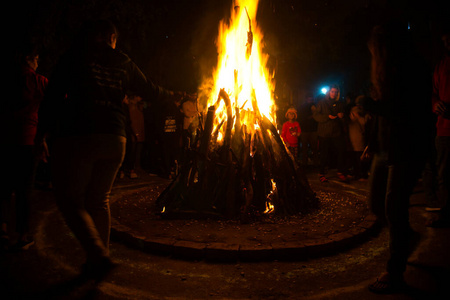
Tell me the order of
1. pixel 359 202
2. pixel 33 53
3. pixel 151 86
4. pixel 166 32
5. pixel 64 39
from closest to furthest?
pixel 151 86
pixel 33 53
pixel 359 202
pixel 64 39
pixel 166 32

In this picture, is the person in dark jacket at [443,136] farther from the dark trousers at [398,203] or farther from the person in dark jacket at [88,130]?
the person in dark jacket at [88,130]

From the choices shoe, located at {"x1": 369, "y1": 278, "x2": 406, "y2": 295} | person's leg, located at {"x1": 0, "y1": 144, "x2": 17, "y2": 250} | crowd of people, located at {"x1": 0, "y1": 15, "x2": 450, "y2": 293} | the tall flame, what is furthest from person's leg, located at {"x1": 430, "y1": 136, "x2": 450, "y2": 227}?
person's leg, located at {"x1": 0, "y1": 144, "x2": 17, "y2": 250}

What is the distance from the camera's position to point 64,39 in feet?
36.9

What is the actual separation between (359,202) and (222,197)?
288 cm

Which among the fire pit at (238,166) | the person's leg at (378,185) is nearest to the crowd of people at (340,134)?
the fire pit at (238,166)

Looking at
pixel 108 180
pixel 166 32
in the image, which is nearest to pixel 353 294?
pixel 108 180

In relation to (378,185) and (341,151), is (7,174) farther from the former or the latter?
(341,151)

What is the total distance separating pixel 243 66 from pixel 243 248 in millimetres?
3910

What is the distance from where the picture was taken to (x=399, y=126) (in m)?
3.07

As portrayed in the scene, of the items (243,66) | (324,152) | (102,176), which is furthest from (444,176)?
(102,176)

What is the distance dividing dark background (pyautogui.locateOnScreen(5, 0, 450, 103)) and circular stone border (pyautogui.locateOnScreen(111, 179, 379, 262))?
4.29 meters

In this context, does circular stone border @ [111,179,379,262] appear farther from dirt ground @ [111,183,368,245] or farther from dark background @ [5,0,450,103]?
dark background @ [5,0,450,103]

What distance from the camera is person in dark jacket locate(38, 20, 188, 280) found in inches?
118

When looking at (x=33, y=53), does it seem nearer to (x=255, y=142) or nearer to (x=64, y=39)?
(x=255, y=142)
